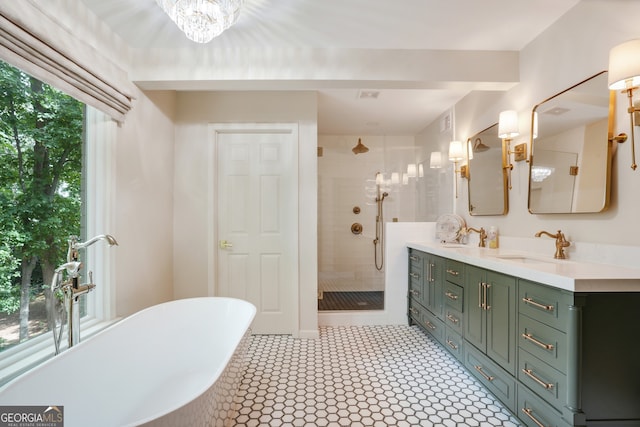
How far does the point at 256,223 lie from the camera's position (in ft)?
10.4

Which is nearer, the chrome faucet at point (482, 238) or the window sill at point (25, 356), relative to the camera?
the window sill at point (25, 356)

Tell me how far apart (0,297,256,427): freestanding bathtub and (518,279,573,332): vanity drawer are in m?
1.53

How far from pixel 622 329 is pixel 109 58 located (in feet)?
11.0

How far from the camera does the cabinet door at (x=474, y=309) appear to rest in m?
2.04

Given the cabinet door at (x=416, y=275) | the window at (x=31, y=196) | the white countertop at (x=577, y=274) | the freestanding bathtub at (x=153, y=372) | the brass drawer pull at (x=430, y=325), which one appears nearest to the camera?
the freestanding bathtub at (x=153, y=372)

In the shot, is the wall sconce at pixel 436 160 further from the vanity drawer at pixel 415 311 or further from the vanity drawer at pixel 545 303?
the vanity drawer at pixel 545 303

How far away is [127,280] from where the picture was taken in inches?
94.0

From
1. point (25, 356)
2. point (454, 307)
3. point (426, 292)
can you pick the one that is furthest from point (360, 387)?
point (25, 356)

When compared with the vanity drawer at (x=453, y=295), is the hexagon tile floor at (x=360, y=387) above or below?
below

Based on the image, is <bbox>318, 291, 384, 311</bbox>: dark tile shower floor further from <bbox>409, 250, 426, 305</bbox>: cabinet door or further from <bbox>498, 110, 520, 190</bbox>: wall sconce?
<bbox>498, 110, 520, 190</bbox>: wall sconce

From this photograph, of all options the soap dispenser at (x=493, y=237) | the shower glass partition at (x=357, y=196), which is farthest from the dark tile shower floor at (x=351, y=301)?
the soap dispenser at (x=493, y=237)

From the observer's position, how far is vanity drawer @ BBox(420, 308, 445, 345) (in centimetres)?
263

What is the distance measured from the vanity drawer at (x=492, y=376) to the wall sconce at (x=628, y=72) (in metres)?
1.33

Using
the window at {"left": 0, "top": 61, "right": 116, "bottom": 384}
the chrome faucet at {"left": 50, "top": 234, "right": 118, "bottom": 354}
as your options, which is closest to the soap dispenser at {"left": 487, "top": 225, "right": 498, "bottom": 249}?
the chrome faucet at {"left": 50, "top": 234, "right": 118, "bottom": 354}
